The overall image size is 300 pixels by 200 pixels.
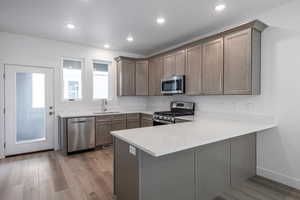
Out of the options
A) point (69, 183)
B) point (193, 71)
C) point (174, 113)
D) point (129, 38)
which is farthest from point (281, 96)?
point (69, 183)

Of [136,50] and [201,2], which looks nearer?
[201,2]

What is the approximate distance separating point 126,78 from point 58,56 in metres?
1.86

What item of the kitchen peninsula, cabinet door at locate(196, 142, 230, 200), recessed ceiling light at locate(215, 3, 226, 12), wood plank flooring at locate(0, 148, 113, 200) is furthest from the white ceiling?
wood plank flooring at locate(0, 148, 113, 200)

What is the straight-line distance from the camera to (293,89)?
7.86 feet

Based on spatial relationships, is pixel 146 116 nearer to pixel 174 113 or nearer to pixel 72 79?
pixel 174 113

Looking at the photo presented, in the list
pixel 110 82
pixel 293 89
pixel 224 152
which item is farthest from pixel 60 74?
pixel 293 89

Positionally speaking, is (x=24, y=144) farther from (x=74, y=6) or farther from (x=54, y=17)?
(x=74, y=6)

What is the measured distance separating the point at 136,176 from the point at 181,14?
2610 millimetres

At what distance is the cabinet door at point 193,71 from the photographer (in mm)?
3381

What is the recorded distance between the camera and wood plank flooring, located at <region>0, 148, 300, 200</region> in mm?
2229

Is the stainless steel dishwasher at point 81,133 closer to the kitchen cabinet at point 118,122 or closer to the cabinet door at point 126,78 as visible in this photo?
the kitchen cabinet at point 118,122

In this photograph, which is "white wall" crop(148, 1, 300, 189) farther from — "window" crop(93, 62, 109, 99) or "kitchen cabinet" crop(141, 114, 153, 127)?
"window" crop(93, 62, 109, 99)

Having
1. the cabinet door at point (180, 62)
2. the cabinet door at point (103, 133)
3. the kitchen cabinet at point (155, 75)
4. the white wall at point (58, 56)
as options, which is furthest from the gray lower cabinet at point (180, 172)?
the white wall at point (58, 56)

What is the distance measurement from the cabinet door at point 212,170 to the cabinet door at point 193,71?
4.83ft
